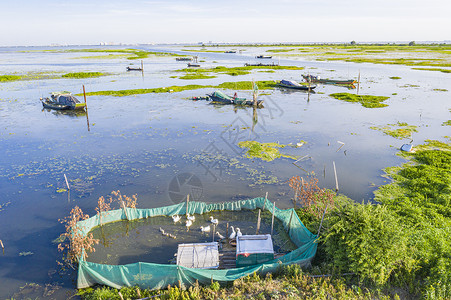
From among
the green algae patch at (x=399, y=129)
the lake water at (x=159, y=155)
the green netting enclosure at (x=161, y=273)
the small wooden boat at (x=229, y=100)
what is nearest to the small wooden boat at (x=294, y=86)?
the lake water at (x=159, y=155)

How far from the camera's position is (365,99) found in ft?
183

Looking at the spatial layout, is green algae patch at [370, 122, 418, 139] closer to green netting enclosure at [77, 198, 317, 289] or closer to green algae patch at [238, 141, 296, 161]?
green algae patch at [238, 141, 296, 161]

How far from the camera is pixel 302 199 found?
2072cm

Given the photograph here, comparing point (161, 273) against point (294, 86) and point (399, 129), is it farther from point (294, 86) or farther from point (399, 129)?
point (294, 86)

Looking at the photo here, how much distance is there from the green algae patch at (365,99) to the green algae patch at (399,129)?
492 inches

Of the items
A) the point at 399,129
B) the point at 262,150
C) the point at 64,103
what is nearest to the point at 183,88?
the point at 64,103

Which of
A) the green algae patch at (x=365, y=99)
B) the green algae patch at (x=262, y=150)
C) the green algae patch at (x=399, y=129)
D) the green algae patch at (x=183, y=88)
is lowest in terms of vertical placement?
the green algae patch at (x=262, y=150)

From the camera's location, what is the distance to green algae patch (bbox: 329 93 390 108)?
5147 cm

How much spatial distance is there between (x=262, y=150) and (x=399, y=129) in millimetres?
21093

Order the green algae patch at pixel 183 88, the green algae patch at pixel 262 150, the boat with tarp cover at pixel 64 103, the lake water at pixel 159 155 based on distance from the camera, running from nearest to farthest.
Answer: the lake water at pixel 159 155 < the green algae patch at pixel 262 150 < the boat with tarp cover at pixel 64 103 < the green algae patch at pixel 183 88

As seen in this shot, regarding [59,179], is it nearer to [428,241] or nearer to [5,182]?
[5,182]

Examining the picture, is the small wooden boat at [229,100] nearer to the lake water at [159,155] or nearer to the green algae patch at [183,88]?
the lake water at [159,155]

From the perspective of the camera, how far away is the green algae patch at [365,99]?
51469 mm

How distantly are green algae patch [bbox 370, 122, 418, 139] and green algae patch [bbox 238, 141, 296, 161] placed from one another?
51.8ft
